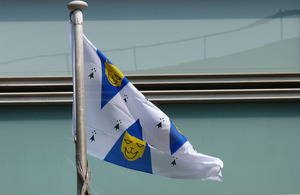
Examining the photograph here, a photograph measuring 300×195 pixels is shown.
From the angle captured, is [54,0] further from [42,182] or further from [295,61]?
[295,61]

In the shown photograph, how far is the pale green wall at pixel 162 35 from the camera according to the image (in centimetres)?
1115

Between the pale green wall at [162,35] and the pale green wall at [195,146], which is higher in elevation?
the pale green wall at [162,35]

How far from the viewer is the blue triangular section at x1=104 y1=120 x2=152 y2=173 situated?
823 cm

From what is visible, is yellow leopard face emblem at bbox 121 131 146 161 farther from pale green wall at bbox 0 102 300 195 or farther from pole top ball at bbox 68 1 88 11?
pale green wall at bbox 0 102 300 195

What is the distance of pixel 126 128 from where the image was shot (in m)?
8.23

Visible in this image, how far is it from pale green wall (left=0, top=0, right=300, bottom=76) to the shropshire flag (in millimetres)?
2877

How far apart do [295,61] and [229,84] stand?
1.25 m

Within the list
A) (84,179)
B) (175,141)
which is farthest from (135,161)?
(84,179)

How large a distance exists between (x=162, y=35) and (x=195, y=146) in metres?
1.99

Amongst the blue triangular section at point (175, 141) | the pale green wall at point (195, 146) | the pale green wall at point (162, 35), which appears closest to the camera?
the blue triangular section at point (175, 141)

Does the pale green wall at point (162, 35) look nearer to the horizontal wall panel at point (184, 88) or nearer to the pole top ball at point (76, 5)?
the horizontal wall panel at point (184, 88)

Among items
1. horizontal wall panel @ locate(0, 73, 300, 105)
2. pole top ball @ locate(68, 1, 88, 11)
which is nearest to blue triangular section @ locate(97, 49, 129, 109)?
pole top ball @ locate(68, 1, 88, 11)

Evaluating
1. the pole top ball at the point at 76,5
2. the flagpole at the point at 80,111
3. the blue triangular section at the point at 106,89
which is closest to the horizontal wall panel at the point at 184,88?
the blue triangular section at the point at 106,89

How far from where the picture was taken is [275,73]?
1098 centimetres
